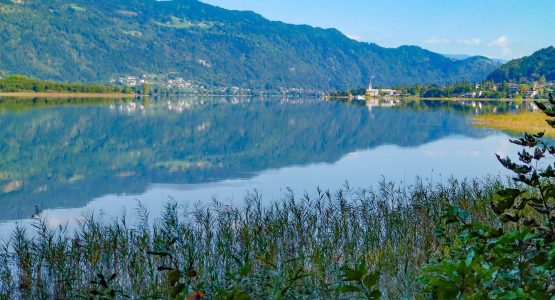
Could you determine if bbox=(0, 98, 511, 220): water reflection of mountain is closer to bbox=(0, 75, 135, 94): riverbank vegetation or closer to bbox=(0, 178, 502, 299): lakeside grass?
bbox=(0, 178, 502, 299): lakeside grass

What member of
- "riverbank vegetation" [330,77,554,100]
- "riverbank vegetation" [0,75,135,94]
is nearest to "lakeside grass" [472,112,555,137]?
"riverbank vegetation" [330,77,554,100]

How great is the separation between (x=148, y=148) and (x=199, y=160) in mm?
6906

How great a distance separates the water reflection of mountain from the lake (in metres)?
0.07

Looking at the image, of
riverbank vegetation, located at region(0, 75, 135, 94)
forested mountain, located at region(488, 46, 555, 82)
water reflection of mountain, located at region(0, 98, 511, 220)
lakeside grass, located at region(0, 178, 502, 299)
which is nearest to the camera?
lakeside grass, located at region(0, 178, 502, 299)

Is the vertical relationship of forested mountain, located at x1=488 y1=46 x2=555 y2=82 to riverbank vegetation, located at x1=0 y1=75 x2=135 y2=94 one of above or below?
above

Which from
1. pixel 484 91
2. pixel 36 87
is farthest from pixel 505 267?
pixel 484 91

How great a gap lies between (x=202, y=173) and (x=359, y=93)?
160m

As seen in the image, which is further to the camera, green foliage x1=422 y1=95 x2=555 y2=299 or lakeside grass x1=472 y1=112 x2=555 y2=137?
lakeside grass x1=472 y1=112 x2=555 y2=137

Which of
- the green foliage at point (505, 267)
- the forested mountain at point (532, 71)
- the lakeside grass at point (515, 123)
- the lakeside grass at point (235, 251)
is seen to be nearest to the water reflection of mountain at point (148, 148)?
the lakeside grass at point (515, 123)

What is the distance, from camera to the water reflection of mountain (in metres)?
22.3

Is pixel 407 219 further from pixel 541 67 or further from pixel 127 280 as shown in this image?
pixel 541 67

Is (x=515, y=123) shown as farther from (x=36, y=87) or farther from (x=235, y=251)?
(x=36, y=87)

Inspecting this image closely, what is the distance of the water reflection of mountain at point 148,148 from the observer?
22.3 meters

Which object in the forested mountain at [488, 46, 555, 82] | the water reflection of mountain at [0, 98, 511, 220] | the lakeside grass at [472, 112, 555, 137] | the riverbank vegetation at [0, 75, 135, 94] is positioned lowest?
the water reflection of mountain at [0, 98, 511, 220]
